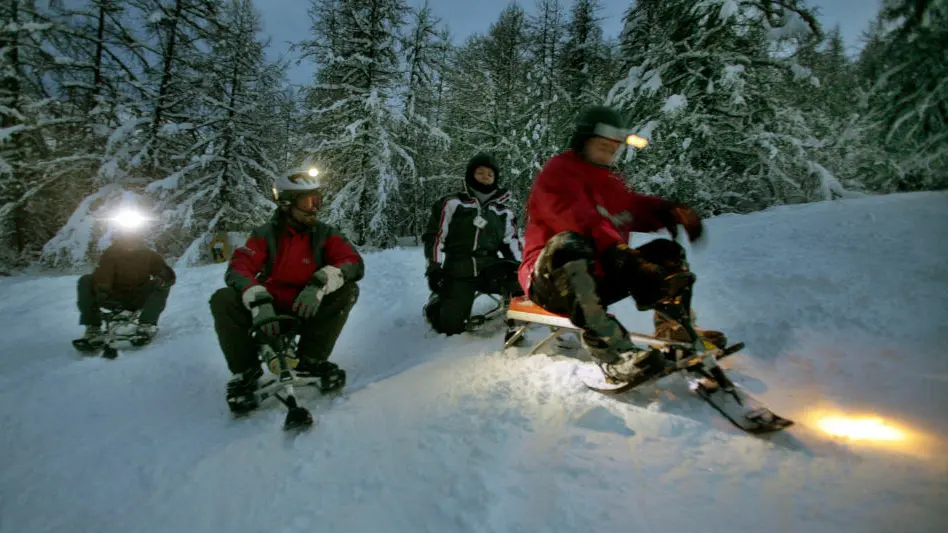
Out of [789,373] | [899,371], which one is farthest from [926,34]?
[789,373]

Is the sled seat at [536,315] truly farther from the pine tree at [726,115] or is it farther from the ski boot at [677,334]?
the pine tree at [726,115]

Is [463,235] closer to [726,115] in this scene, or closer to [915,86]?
[915,86]

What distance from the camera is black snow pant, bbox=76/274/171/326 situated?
17.1ft

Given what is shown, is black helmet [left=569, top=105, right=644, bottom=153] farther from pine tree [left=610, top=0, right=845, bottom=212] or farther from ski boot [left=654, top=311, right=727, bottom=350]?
pine tree [left=610, top=0, right=845, bottom=212]

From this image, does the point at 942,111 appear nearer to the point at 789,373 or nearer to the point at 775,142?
the point at 775,142

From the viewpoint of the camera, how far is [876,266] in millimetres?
4234

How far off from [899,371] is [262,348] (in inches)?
169

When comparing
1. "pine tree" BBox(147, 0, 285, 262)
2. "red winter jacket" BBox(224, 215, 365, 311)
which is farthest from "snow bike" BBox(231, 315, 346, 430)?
"pine tree" BBox(147, 0, 285, 262)

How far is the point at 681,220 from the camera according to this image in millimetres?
2832

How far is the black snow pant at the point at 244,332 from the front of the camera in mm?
3088

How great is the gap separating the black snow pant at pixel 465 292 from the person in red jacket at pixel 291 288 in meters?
1.34

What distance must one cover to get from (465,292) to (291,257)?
190cm

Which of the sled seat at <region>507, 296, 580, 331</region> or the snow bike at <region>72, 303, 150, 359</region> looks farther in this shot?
the snow bike at <region>72, 303, 150, 359</region>

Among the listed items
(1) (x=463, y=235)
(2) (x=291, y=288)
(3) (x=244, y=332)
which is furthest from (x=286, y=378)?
(1) (x=463, y=235)
